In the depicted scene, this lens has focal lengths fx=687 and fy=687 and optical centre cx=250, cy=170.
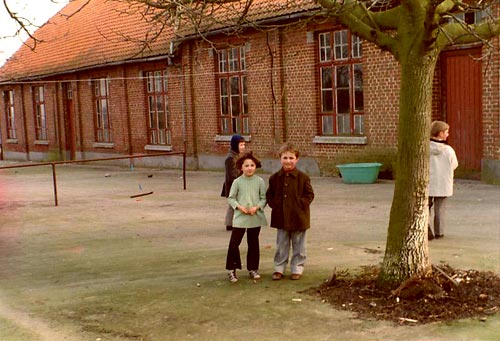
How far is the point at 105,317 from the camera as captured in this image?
19.8 ft

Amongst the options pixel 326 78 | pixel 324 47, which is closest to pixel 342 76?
pixel 326 78

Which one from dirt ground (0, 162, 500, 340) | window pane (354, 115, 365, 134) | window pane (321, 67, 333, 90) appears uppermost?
window pane (321, 67, 333, 90)

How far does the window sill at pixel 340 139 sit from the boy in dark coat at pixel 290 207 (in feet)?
34.1

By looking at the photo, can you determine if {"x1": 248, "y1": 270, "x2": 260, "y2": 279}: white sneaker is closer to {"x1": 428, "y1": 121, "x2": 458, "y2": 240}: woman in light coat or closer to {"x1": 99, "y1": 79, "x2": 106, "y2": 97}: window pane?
{"x1": 428, "y1": 121, "x2": 458, "y2": 240}: woman in light coat

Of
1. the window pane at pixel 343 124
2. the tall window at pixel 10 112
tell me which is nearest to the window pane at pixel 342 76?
the window pane at pixel 343 124

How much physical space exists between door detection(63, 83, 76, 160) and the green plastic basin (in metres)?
17.6

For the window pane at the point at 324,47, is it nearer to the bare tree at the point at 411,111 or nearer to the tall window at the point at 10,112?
the bare tree at the point at 411,111

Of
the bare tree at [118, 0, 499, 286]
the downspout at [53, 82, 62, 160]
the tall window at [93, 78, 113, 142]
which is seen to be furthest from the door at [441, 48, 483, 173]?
the downspout at [53, 82, 62, 160]

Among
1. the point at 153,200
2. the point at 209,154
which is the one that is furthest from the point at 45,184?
the point at 153,200

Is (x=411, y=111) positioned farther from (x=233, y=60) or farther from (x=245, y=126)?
(x=233, y=60)

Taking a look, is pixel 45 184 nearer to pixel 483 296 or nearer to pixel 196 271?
pixel 196 271

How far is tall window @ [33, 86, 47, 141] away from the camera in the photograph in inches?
1272

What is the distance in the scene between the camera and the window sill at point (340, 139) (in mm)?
17167

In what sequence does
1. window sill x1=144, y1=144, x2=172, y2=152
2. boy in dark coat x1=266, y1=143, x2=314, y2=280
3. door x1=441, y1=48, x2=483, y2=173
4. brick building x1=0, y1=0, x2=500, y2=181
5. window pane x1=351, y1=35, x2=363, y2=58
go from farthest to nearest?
window sill x1=144, y1=144, x2=172, y2=152 < window pane x1=351, y1=35, x2=363, y2=58 < brick building x1=0, y1=0, x2=500, y2=181 < door x1=441, y1=48, x2=483, y2=173 < boy in dark coat x1=266, y1=143, x2=314, y2=280
